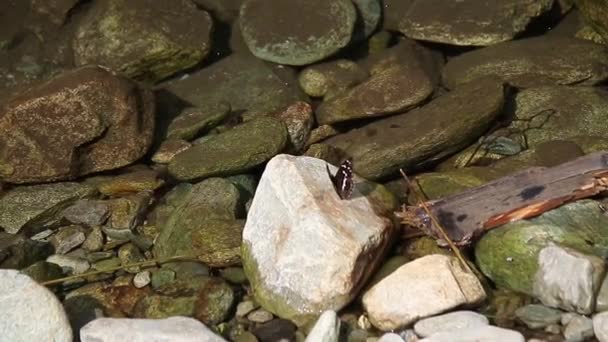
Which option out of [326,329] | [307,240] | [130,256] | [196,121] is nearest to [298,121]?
[196,121]

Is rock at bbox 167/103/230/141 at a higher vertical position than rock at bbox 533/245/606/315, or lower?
lower

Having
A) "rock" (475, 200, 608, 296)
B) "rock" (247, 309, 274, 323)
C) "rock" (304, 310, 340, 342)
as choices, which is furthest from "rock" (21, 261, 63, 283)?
"rock" (475, 200, 608, 296)

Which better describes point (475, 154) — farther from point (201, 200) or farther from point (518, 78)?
point (201, 200)

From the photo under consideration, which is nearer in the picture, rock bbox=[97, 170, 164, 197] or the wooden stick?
the wooden stick

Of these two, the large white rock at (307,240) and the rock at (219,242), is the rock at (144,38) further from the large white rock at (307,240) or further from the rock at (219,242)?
the large white rock at (307,240)

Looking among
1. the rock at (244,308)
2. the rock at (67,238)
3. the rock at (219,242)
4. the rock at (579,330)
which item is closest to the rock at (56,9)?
the rock at (67,238)

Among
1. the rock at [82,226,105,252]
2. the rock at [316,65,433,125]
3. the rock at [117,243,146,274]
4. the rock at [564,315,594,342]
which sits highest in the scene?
the rock at [564,315,594,342]

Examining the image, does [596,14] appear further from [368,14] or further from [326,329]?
[326,329]

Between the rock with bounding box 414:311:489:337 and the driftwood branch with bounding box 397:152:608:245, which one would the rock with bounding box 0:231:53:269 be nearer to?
the driftwood branch with bounding box 397:152:608:245
